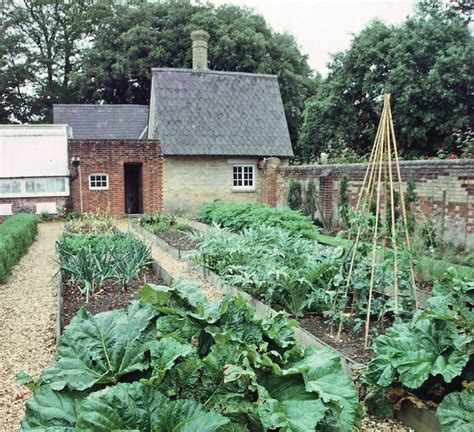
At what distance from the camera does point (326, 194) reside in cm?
1313

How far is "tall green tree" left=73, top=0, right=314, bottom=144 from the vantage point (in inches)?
1103

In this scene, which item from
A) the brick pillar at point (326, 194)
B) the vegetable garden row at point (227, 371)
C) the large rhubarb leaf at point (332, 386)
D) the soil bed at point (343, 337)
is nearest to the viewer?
the vegetable garden row at point (227, 371)

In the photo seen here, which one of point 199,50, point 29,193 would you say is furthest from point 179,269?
point 199,50

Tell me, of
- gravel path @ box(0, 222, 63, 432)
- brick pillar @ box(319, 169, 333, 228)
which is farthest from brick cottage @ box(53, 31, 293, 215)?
gravel path @ box(0, 222, 63, 432)

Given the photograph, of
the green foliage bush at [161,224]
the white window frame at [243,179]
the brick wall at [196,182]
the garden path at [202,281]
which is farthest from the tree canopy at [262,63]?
the garden path at [202,281]

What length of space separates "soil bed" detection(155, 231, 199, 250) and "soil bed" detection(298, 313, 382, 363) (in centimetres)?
450

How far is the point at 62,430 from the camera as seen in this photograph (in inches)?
75.9

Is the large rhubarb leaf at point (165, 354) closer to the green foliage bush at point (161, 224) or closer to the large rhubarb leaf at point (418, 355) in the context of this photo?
the large rhubarb leaf at point (418, 355)

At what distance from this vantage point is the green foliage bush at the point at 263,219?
31.1 ft

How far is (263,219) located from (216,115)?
1025 centimetres

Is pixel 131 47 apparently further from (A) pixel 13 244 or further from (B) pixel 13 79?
(A) pixel 13 244

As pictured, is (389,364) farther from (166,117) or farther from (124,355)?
(166,117)

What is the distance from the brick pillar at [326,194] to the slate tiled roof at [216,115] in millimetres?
5845

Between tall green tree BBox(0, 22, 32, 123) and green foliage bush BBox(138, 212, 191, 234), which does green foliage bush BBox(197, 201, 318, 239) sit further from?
tall green tree BBox(0, 22, 32, 123)
